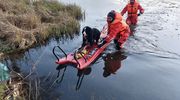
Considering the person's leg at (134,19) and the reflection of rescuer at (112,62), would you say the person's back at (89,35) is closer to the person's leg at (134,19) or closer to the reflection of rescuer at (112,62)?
the reflection of rescuer at (112,62)

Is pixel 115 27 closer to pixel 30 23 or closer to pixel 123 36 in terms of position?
pixel 123 36

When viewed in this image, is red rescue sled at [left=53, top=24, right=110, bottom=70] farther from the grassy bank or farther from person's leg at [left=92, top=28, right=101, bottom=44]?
the grassy bank

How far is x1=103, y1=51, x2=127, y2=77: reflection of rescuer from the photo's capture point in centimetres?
920

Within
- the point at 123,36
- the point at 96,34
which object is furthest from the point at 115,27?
the point at 96,34

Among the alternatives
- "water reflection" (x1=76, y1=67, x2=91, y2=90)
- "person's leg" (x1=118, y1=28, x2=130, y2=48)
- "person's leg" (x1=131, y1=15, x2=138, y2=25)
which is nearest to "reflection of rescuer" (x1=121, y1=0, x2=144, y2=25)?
"person's leg" (x1=131, y1=15, x2=138, y2=25)

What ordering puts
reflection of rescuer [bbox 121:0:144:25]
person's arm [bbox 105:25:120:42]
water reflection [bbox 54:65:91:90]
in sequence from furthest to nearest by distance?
reflection of rescuer [bbox 121:0:144:25] < person's arm [bbox 105:25:120:42] < water reflection [bbox 54:65:91:90]

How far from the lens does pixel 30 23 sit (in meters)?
10.8

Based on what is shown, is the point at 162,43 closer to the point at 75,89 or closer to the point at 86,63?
the point at 86,63

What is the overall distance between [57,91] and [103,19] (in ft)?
23.9

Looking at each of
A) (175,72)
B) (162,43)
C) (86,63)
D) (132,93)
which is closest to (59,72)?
(86,63)

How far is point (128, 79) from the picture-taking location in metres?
8.65

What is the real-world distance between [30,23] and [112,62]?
10.8ft

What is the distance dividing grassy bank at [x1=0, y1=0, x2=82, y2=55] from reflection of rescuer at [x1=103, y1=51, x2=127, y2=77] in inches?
95.4

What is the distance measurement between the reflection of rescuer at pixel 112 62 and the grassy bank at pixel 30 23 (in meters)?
2.42
